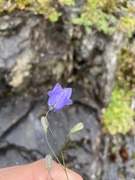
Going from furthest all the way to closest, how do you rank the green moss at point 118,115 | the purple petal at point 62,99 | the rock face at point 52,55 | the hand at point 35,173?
the green moss at point 118,115 < the rock face at point 52,55 < the hand at point 35,173 < the purple petal at point 62,99

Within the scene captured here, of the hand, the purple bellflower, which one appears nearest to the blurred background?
the hand

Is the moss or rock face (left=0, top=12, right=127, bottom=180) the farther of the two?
the moss

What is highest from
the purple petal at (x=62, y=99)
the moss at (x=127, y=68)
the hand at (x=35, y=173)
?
the purple petal at (x=62, y=99)

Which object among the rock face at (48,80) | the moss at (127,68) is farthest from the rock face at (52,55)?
the moss at (127,68)

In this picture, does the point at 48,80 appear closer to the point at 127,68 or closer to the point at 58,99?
the point at 127,68

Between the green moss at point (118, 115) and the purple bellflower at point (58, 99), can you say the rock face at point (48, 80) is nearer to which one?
the green moss at point (118, 115)

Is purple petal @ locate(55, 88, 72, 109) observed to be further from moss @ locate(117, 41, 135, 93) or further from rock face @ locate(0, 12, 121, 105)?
moss @ locate(117, 41, 135, 93)

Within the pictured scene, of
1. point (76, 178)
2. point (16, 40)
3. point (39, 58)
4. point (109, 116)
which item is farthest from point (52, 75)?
point (76, 178)

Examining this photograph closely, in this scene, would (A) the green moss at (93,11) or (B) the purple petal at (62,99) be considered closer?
(B) the purple petal at (62,99)

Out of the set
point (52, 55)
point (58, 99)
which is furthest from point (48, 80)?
point (58, 99)
